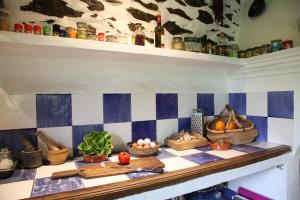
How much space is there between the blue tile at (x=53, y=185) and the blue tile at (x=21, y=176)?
65mm

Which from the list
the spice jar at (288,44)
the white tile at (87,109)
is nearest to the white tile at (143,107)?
the white tile at (87,109)

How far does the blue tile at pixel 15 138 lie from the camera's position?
42.1 inches

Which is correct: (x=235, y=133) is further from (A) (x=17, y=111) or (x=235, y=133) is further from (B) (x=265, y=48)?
(A) (x=17, y=111)

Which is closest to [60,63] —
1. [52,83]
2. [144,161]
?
[52,83]

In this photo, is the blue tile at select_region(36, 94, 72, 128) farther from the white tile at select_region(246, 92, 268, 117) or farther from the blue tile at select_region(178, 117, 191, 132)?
the white tile at select_region(246, 92, 268, 117)

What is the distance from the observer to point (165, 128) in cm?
152

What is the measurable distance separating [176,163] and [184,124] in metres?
0.53

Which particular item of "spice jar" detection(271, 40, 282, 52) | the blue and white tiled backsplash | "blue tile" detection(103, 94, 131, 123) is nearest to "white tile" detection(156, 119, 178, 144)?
the blue and white tiled backsplash

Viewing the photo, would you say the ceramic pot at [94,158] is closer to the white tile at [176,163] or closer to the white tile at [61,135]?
the white tile at [61,135]

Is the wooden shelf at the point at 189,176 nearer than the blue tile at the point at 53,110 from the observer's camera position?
Yes

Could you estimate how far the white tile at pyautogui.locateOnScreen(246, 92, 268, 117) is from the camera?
1.56m

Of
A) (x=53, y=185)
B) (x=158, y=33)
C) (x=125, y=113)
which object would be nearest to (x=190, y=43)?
(x=158, y=33)

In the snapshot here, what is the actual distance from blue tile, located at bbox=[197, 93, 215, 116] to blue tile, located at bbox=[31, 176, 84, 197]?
3.55 ft

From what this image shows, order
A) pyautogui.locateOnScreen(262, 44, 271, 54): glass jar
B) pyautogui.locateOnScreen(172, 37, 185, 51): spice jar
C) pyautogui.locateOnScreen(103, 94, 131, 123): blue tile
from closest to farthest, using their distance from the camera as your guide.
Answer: pyautogui.locateOnScreen(103, 94, 131, 123): blue tile
pyautogui.locateOnScreen(172, 37, 185, 51): spice jar
pyautogui.locateOnScreen(262, 44, 271, 54): glass jar
